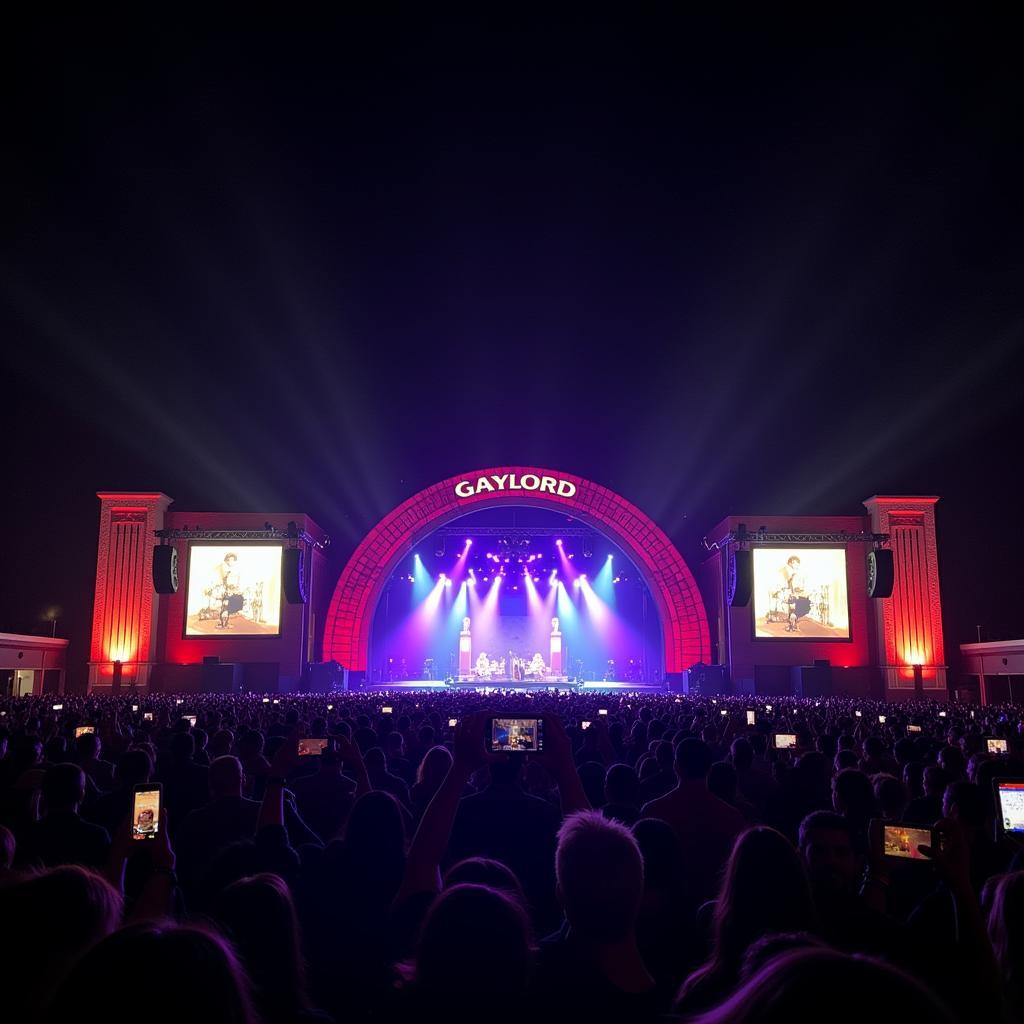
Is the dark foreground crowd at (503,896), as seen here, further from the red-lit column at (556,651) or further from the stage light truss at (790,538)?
the red-lit column at (556,651)

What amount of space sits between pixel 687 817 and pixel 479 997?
3.75 m

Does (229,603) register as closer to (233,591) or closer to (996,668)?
(233,591)

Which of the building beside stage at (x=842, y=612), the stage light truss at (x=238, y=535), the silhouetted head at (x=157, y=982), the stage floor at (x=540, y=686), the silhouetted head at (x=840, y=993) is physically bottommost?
the stage floor at (x=540, y=686)

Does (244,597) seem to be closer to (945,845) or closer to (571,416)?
(571,416)

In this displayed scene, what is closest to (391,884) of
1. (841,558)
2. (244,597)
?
(244,597)

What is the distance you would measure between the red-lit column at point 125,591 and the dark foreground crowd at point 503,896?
24454 millimetres

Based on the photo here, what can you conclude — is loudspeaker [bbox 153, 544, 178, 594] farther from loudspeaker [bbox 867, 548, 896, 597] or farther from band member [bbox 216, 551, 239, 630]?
loudspeaker [bbox 867, 548, 896, 597]

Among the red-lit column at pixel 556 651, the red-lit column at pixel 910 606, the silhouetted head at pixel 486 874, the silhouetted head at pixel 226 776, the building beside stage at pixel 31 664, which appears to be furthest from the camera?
the red-lit column at pixel 556 651

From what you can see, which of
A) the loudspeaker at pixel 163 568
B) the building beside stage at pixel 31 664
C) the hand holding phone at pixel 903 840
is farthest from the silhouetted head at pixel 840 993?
the building beside stage at pixel 31 664

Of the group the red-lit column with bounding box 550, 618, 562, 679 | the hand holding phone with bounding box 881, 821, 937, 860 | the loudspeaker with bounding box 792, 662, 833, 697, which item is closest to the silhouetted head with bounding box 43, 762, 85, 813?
the hand holding phone with bounding box 881, 821, 937, 860

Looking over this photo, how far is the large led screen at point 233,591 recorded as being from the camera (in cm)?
3178

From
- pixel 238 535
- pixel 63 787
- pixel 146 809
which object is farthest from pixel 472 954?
pixel 238 535

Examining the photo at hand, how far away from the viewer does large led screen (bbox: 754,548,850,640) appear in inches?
1265

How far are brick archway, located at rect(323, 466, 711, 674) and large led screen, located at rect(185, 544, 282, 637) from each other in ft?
8.75
